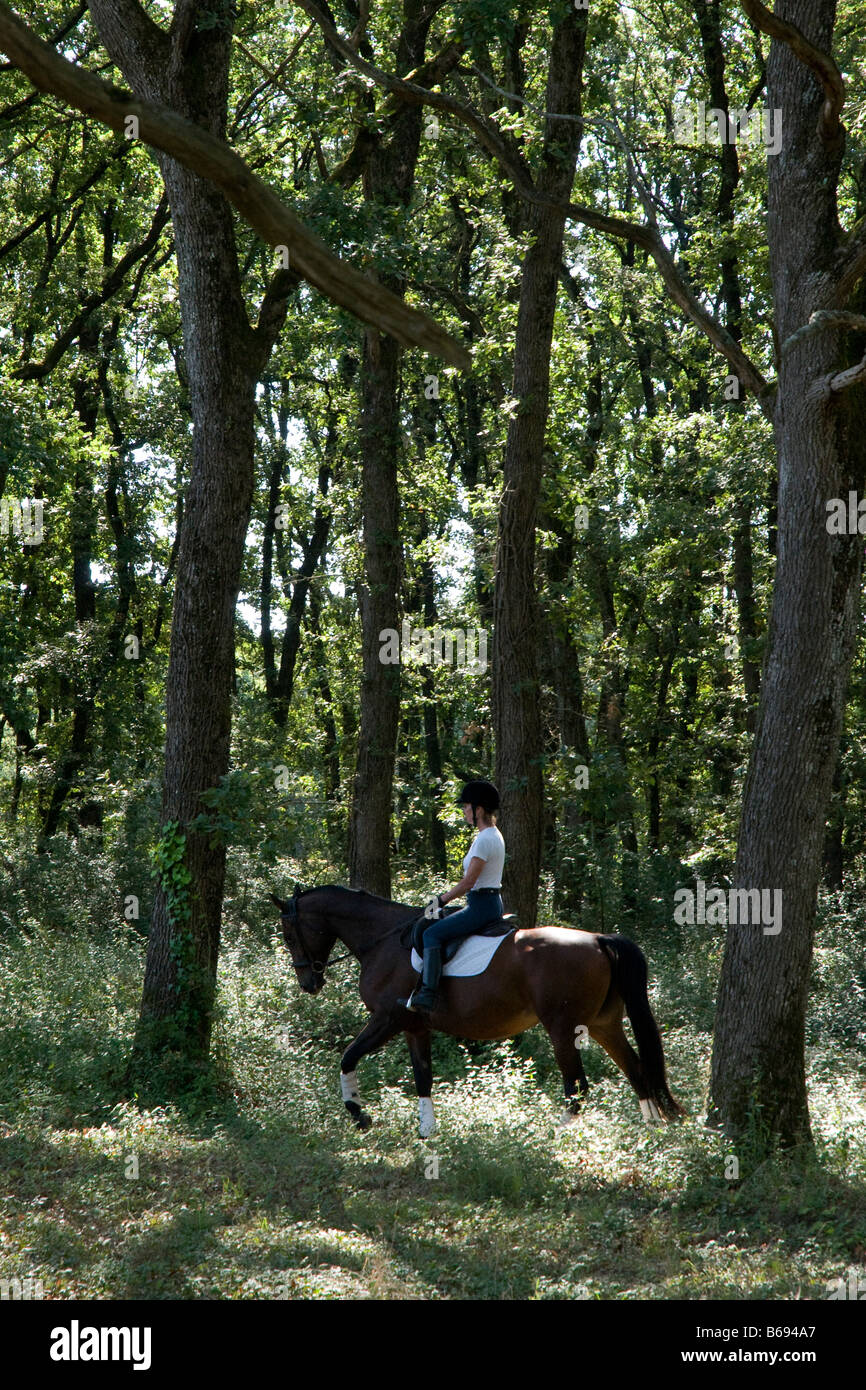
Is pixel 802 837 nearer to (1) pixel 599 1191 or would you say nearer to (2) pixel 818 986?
(1) pixel 599 1191

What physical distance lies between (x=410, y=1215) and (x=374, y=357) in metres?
11.3

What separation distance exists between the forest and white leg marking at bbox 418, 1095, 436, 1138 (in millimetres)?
77

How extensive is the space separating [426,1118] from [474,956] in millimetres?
1432

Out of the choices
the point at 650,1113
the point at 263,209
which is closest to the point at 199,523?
the point at 650,1113

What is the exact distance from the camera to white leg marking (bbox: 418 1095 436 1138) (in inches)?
377

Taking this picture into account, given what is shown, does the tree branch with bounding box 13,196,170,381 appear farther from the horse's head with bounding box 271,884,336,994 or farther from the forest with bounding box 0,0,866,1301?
the horse's head with bounding box 271,884,336,994

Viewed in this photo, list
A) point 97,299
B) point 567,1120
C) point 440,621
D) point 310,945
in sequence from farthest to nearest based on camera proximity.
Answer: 1. point 97,299
2. point 440,621
3. point 310,945
4. point 567,1120

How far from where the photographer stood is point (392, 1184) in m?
8.53

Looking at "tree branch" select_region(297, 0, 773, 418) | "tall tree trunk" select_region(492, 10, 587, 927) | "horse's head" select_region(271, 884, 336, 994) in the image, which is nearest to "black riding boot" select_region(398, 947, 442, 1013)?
"horse's head" select_region(271, 884, 336, 994)

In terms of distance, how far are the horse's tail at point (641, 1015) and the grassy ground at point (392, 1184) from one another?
0.36 meters

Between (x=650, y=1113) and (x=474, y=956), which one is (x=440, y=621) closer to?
(x=474, y=956)

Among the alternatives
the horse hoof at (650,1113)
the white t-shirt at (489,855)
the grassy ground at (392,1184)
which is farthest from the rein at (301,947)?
the horse hoof at (650,1113)

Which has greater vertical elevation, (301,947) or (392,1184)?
(301,947)

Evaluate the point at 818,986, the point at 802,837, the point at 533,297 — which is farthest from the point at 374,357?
the point at 818,986
